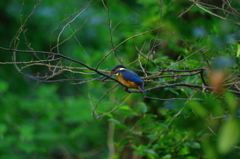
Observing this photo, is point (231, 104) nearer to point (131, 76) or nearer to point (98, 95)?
point (131, 76)

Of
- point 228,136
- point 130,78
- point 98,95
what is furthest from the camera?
point 98,95

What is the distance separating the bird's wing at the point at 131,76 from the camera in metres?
2.76

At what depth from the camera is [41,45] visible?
7.51 metres

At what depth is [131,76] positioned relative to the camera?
286 cm

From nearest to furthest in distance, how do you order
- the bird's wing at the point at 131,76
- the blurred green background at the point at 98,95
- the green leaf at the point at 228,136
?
the green leaf at the point at 228,136 → the bird's wing at the point at 131,76 → the blurred green background at the point at 98,95

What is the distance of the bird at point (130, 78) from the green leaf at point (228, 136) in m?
2.02

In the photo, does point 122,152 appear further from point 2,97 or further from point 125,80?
point 2,97

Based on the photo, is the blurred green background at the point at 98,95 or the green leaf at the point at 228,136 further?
the blurred green background at the point at 98,95

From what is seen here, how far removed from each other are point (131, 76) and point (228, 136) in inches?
88.7

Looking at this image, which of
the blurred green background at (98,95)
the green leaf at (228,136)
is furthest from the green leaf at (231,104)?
the blurred green background at (98,95)

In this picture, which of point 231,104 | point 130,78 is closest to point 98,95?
point 130,78

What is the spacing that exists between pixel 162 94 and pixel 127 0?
4.64 meters

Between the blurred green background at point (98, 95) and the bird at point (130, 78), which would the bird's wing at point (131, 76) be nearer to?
the bird at point (130, 78)

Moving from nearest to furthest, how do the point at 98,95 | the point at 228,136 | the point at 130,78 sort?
the point at 228,136
the point at 130,78
the point at 98,95
